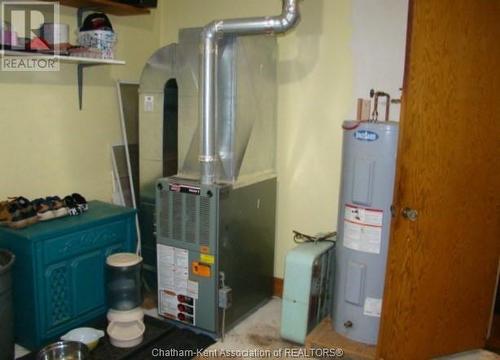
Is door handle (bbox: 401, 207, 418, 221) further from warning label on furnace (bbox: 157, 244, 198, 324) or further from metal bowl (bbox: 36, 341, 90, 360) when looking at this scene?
metal bowl (bbox: 36, 341, 90, 360)

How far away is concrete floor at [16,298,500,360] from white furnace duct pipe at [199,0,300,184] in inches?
36.8

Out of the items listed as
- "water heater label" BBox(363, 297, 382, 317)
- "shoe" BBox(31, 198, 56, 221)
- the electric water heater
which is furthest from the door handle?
"shoe" BBox(31, 198, 56, 221)

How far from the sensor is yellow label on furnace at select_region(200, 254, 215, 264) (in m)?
2.52

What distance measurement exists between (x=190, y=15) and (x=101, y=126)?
1044 mm

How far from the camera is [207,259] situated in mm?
2533

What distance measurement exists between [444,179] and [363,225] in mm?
475

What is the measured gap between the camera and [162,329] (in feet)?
8.75

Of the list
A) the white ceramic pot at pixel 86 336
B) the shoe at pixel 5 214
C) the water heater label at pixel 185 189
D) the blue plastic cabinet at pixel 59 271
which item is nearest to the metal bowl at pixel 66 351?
the white ceramic pot at pixel 86 336

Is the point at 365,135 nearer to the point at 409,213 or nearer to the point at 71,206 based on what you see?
the point at 409,213

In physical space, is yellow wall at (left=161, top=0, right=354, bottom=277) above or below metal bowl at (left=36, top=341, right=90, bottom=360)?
above

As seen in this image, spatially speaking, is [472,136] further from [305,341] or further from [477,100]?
[305,341]

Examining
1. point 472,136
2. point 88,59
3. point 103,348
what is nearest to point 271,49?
point 88,59

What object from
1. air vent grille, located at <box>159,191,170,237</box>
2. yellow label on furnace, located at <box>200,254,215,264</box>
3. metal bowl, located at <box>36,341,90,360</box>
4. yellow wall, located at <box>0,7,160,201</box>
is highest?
yellow wall, located at <box>0,7,160,201</box>

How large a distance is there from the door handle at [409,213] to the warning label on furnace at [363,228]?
216 millimetres
